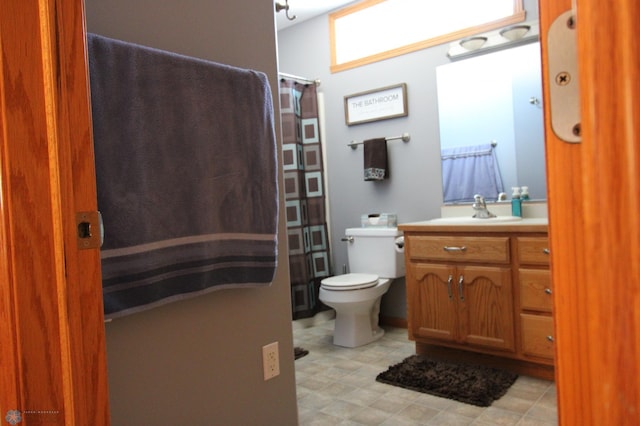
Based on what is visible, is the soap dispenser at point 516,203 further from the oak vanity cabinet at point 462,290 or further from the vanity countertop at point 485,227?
the oak vanity cabinet at point 462,290

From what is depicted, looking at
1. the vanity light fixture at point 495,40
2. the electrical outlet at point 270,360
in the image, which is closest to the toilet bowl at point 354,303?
the electrical outlet at point 270,360

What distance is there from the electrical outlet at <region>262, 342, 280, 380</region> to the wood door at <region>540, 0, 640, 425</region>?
1.51 m

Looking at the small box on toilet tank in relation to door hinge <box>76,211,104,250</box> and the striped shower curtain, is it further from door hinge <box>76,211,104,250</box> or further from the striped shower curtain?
door hinge <box>76,211,104,250</box>

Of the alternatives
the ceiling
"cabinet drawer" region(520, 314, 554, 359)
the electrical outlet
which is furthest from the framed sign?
the electrical outlet

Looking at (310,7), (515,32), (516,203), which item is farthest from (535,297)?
(310,7)

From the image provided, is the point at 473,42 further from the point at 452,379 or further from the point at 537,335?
the point at 452,379

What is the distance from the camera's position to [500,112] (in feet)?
9.87

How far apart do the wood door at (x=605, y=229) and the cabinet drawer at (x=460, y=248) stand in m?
2.30

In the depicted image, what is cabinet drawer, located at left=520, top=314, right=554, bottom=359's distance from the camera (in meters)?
2.34

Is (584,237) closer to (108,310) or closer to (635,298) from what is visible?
(635,298)

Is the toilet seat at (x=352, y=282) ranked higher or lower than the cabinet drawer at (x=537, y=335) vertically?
higher

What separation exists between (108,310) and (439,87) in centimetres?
267

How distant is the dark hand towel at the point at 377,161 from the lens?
11.3 ft

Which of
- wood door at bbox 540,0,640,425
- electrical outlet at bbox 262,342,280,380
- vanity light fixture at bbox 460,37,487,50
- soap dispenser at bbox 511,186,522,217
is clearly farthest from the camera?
vanity light fixture at bbox 460,37,487,50
